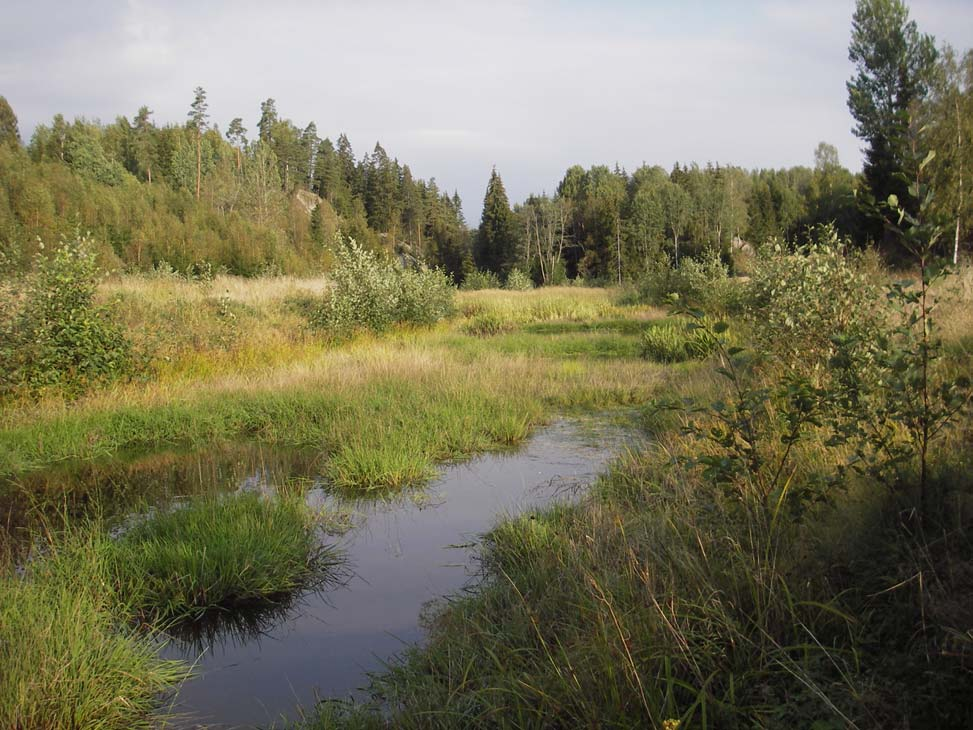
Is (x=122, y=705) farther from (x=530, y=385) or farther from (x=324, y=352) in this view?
(x=324, y=352)

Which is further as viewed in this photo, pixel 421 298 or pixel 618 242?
pixel 618 242

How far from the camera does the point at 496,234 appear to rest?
6425 cm

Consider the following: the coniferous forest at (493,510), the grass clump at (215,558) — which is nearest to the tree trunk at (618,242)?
the coniferous forest at (493,510)

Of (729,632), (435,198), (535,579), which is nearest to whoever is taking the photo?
(729,632)

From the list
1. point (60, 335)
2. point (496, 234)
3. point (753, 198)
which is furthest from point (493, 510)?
point (753, 198)

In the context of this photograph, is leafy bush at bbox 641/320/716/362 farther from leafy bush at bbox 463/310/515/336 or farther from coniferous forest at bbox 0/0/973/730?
leafy bush at bbox 463/310/515/336

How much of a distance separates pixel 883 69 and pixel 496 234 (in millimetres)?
37507

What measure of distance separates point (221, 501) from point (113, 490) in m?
1.77

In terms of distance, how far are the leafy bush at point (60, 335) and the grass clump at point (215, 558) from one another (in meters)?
5.40

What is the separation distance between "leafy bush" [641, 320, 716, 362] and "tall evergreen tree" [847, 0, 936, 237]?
21.3m

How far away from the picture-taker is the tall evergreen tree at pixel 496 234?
6278 centimetres

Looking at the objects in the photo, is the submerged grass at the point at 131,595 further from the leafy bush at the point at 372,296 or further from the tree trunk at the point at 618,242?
the tree trunk at the point at 618,242

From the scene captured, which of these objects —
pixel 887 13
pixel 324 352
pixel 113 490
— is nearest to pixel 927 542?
pixel 113 490

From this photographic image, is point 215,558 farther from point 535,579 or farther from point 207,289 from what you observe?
point 207,289
